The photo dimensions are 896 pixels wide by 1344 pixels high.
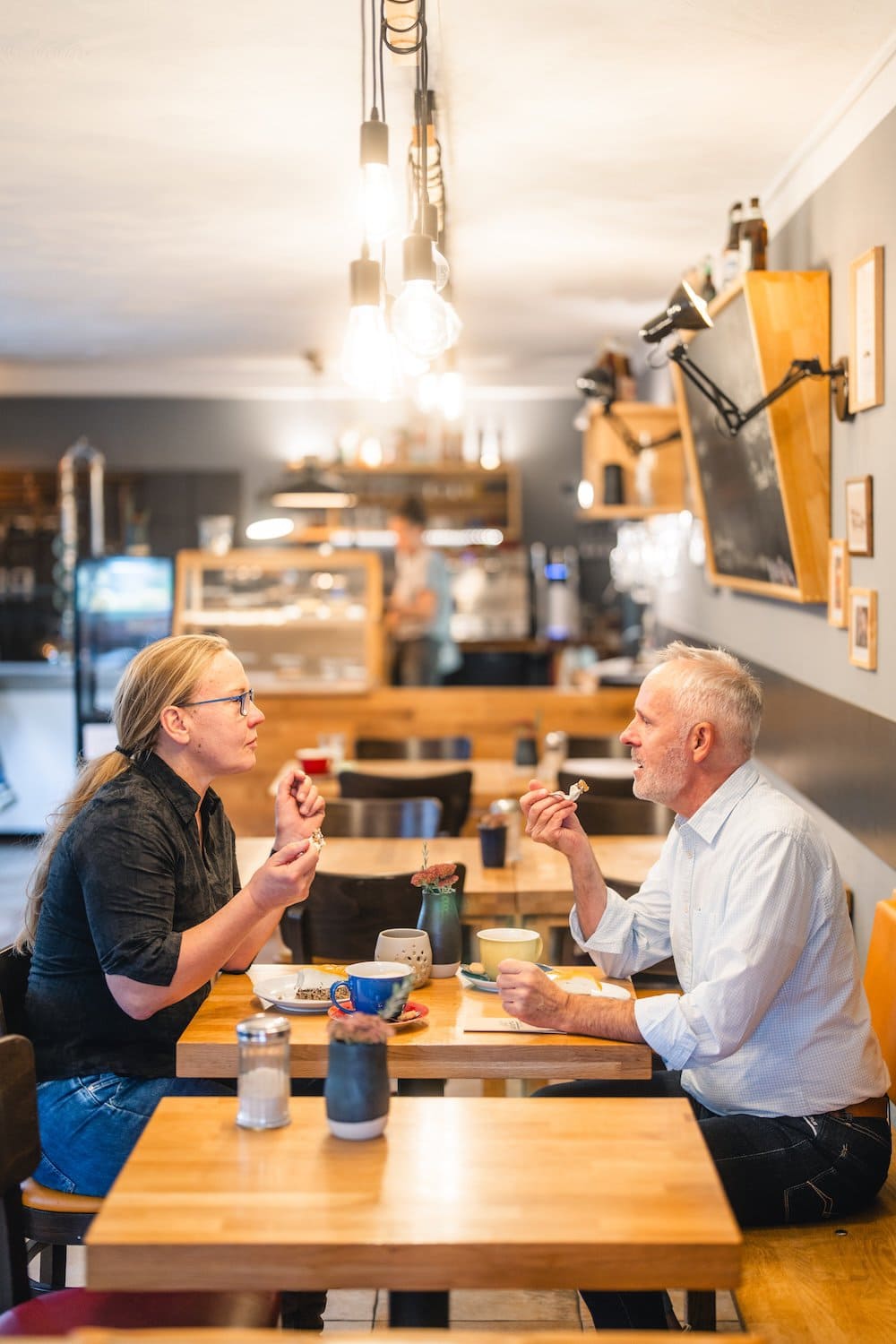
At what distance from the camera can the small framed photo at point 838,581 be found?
405 centimetres

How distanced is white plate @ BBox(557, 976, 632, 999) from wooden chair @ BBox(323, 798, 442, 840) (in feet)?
6.33

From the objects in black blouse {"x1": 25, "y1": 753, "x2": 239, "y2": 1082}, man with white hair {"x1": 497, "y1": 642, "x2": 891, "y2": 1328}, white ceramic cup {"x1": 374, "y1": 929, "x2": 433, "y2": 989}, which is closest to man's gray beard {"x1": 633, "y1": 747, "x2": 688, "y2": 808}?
man with white hair {"x1": 497, "y1": 642, "x2": 891, "y2": 1328}

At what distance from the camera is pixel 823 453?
4254 millimetres

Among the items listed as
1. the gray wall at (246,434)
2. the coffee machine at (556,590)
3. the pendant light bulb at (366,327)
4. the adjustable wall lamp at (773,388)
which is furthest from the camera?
the coffee machine at (556,590)

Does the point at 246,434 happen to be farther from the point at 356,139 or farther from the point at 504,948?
the point at 504,948

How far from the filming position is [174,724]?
255cm

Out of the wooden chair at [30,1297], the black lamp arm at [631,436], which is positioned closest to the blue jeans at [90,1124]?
the wooden chair at [30,1297]

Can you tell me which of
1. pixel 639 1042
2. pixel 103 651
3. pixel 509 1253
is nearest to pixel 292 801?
pixel 639 1042

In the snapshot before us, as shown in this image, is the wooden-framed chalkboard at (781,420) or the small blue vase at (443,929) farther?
the wooden-framed chalkboard at (781,420)

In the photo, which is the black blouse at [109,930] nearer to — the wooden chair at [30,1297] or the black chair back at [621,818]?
the wooden chair at [30,1297]

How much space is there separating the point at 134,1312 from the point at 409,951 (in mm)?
809

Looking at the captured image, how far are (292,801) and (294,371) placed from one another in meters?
8.18

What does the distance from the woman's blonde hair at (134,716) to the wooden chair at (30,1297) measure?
0.57 metres

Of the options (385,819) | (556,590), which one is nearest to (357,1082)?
(385,819)
